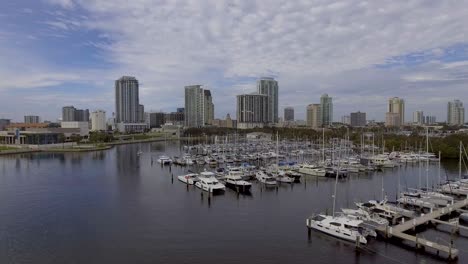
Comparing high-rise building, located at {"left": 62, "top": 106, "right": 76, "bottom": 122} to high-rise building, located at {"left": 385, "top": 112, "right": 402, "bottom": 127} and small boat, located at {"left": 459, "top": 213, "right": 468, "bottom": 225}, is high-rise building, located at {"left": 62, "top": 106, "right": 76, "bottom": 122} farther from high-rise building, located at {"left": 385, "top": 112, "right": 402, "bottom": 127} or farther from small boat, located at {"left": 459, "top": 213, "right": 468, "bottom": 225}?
small boat, located at {"left": 459, "top": 213, "right": 468, "bottom": 225}

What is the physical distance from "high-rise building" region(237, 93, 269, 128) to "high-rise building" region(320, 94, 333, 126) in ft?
79.0

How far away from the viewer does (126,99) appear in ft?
A: 439

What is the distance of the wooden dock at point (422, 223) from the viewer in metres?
12.0

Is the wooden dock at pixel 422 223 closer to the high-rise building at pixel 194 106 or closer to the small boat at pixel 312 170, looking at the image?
the small boat at pixel 312 170

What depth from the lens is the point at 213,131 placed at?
96438 mm

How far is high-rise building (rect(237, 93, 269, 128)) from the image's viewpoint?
12238 cm

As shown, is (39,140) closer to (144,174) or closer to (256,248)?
(144,174)

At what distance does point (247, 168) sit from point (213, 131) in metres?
66.8

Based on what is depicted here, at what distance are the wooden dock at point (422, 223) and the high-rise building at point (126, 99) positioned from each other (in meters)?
126

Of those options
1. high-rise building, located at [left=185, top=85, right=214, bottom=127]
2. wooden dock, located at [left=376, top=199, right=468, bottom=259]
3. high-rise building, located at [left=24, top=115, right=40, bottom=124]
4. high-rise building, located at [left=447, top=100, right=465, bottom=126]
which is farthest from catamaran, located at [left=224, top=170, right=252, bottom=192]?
high-rise building, located at [left=24, top=115, right=40, bottom=124]

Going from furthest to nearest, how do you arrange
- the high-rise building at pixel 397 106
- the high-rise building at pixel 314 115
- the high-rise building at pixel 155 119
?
the high-rise building at pixel 155 119, the high-rise building at pixel 397 106, the high-rise building at pixel 314 115

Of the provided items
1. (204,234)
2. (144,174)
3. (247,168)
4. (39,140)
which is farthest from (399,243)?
(39,140)

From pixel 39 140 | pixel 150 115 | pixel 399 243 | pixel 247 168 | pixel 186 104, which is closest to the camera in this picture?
pixel 399 243

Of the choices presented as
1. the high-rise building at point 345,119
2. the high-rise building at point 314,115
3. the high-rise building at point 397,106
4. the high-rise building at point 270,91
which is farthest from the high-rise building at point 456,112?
the high-rise building at point 270,91
